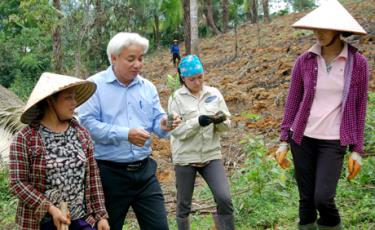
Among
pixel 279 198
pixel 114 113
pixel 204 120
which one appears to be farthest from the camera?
pixel 279 198

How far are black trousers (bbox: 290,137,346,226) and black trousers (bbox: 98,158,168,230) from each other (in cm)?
101

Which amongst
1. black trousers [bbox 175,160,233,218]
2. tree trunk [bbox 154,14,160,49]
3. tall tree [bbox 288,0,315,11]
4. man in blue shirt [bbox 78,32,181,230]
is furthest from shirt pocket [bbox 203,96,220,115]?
tall tree [bbox 288,0,315,11]

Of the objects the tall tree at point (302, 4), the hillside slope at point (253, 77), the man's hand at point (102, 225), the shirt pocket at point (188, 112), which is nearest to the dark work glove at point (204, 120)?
the shirt pocket at point (188, 112)

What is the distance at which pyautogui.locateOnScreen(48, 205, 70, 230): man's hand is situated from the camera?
267 centimetres

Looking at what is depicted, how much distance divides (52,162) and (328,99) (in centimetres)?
187

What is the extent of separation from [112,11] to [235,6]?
1361cm

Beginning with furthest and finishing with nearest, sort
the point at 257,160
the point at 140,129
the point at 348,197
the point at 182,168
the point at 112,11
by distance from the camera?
the point at 112,11 → the point at 257,160 → the point at 348,197 → the point at 182,168 → the point at 140,129

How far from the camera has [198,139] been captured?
4000mm

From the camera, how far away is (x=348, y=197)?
489 cm

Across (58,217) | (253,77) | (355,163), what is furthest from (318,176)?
(253,77)

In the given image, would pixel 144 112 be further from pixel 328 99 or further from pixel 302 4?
pixel 302 4

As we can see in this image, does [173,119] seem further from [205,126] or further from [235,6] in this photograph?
[235,6]

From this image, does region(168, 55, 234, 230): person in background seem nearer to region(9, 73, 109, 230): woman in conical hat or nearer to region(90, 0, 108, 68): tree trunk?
region(9, 73, 109, 230): woman in conical hat

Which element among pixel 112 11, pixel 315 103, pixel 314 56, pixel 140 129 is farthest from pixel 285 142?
pixel 112 11
